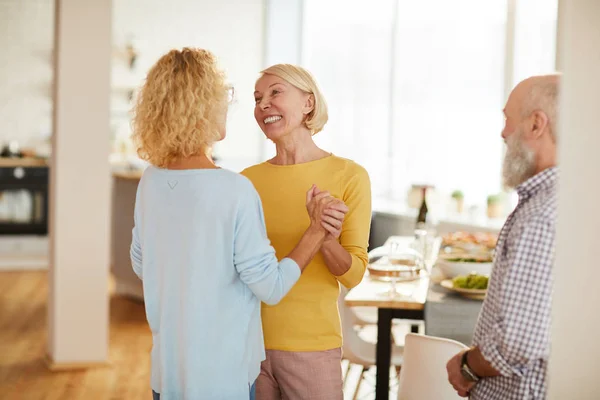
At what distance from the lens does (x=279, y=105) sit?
84.7 inches

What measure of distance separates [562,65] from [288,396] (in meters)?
1.15

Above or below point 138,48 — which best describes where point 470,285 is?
below

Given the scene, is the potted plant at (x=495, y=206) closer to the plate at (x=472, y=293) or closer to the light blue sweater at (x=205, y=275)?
the plate at (x=472, y=293)

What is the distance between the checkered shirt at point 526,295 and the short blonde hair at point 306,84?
72 cm

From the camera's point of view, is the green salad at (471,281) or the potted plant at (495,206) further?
the potted plant at (495,206)

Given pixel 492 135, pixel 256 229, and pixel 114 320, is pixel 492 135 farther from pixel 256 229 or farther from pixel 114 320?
pixel 256 229

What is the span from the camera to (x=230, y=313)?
1.85 metres

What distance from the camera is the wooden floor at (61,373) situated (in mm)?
4398

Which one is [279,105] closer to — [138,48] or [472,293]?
[472,293]

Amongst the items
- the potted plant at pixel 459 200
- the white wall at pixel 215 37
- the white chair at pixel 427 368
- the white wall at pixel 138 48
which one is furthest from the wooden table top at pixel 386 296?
the white wall at pixel 215 37

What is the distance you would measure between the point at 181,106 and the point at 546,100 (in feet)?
2.67

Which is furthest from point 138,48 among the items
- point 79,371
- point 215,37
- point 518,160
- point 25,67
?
point 518,160

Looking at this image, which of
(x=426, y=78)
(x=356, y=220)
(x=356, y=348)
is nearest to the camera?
(x=356, y=220)

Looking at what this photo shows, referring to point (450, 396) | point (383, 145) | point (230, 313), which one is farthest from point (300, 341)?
point (383, 145)
